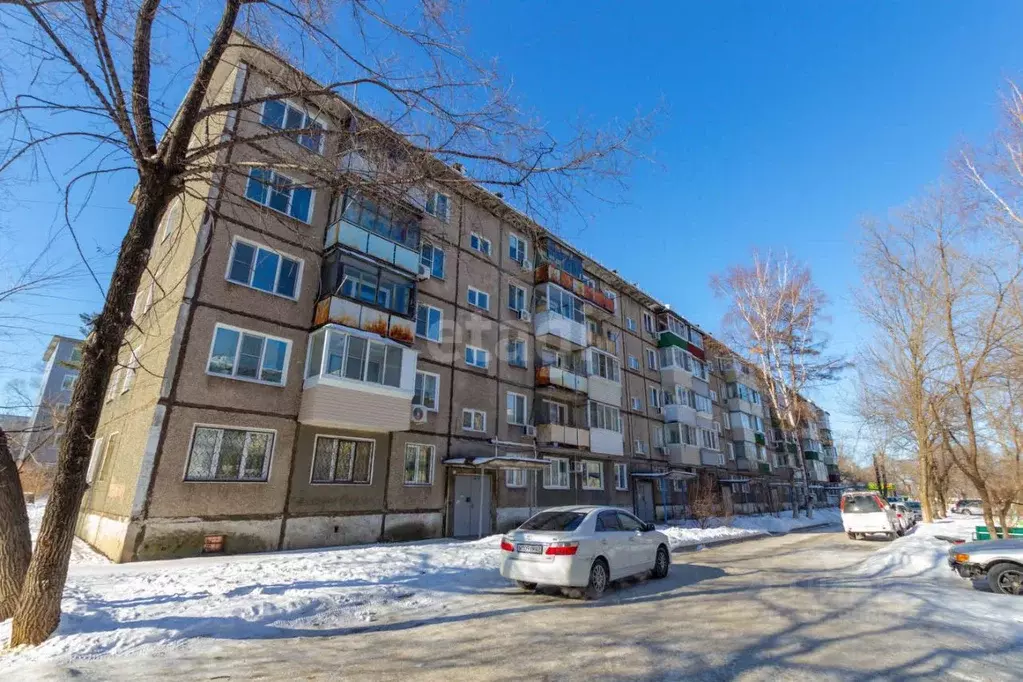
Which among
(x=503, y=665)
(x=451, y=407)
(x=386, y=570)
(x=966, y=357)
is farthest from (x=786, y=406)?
(x=503, y=665)

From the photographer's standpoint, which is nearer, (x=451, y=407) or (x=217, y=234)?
(x=217, y=234)

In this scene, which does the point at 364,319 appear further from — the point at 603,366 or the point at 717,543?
the point at 717,543

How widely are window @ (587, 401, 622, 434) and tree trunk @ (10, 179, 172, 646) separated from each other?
69.6 feet

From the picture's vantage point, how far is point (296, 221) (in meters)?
15.7

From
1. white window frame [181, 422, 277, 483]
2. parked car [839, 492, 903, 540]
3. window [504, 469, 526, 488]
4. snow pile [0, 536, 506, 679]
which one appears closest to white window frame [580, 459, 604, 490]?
window [504, 469, 526, 488]

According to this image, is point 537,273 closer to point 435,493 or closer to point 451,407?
point 451,407

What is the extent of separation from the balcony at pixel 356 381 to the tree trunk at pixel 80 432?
28.2 ft

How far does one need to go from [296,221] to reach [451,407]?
8.63 metres

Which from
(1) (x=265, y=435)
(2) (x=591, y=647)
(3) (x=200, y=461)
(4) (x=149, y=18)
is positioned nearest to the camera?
(2) (x=591, y=647)

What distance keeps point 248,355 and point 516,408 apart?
11459 mm

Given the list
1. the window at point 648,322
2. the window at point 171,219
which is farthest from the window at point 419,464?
the window at point 648,322

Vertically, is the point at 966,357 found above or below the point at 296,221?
below

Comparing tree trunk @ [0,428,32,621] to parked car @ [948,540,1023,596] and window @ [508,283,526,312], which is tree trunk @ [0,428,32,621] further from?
window @ [508,283,526,312]

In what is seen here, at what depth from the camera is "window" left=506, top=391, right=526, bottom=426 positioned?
21672 mm
